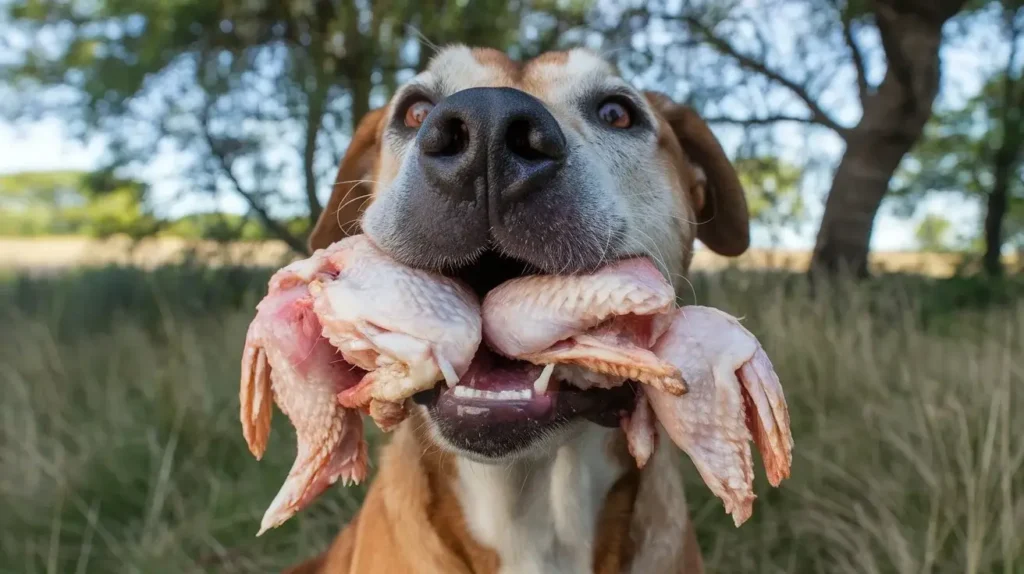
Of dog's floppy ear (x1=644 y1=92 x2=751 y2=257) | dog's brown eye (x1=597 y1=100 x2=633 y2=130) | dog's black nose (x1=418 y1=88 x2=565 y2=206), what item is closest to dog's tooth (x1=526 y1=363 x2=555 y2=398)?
dog's black nose (x1=418 y1=88 x2=565 y2=206)

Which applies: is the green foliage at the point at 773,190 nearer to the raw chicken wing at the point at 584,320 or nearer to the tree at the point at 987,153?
the tree at the point at 987,153

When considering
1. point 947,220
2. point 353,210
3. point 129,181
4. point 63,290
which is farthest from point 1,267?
point 947,220

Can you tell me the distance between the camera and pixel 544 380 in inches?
50.4

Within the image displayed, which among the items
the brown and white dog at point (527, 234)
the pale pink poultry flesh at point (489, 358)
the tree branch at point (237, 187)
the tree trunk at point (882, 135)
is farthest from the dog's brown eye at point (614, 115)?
the tree trunk at point (882, 135)

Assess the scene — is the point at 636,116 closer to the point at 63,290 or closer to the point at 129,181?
the point at 129,181

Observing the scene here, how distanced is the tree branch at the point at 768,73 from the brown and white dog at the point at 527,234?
474 centimetres

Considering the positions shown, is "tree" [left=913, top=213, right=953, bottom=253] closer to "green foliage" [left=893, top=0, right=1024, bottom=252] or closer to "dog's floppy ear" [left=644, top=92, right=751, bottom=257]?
"green foliage" [left=893, top=0, right=1024, bottom=252]

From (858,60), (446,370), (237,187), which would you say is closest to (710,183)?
(446,370)

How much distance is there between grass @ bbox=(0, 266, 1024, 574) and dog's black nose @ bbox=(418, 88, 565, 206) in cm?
201

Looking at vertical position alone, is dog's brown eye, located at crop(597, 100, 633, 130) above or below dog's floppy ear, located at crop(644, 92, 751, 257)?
above

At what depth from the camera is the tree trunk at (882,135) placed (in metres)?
5.98

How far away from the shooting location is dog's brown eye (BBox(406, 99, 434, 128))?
2.07 m

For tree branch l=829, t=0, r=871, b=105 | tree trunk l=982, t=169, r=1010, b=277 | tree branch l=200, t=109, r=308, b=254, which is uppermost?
tree branch l=829, t=0, r=871, b=105

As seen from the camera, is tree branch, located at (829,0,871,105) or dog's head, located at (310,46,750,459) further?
tree branch, located at (829,0,871,105)
